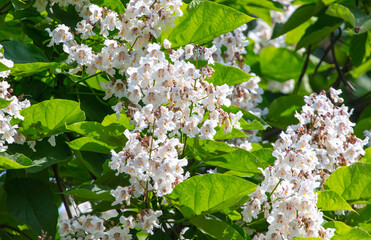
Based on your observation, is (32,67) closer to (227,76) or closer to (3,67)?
(3,67)

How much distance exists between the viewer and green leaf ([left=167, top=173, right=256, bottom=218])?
1635 millimetres

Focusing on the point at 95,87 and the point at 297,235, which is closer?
the point at 297,235

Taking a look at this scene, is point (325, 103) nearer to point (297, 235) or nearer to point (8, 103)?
point (297, 235)

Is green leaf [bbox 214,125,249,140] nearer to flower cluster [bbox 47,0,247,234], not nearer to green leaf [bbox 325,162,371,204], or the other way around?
flower cluster [bbox 47,0,247,234]

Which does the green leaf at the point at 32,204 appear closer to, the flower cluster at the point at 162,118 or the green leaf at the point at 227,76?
the flower cluster at the point at 162,118

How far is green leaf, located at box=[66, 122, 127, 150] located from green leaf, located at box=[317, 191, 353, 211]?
65 cm

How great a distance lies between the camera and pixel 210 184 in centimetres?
166

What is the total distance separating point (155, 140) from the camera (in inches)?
71.6

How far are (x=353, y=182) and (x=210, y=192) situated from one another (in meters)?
0.56

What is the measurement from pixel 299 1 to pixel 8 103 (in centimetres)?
196

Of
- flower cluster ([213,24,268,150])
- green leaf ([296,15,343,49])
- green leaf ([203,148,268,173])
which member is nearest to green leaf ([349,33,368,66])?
green leaf ([296,15,343,49])

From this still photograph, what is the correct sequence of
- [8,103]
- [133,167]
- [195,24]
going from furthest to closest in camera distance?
[195,24] < [8,103] < [133,167]

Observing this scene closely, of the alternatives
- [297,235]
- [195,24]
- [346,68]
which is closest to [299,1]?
[346,68]

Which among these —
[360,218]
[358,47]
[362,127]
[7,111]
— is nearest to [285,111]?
[362,127]
